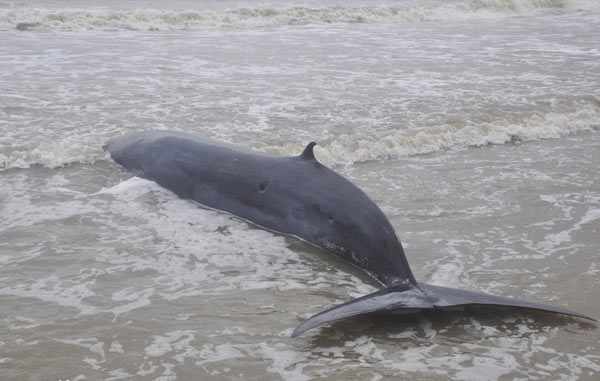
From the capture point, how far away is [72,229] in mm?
5625

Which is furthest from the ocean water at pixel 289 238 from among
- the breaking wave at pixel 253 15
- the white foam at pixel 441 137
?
the breaking wave at pixel 253 15

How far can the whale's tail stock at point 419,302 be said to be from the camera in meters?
3.97

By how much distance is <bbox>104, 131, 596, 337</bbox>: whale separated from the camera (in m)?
4.18

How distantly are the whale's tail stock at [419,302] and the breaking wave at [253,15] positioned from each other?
20200mm

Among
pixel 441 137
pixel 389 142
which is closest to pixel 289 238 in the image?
pixel 389 142

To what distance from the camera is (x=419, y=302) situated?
4.18m

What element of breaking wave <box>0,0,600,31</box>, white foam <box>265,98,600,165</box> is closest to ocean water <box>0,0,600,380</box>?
white foam <box>265,98,600,165</box>

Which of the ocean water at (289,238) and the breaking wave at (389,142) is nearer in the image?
the ocean water at (289,238)

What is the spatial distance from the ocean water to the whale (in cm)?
13

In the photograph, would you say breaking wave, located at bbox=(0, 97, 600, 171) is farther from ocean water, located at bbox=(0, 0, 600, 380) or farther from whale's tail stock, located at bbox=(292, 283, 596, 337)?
whale's tail stock, located at bbox=(292, 283, 596, 337)

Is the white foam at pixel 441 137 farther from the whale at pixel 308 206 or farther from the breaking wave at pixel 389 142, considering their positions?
the whale at pixel 308 206

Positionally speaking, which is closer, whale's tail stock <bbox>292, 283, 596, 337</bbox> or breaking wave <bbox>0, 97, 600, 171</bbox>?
whale's tail stock <bbox>292, 283, 596, 337</bbox>

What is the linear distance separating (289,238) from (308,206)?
34 cm

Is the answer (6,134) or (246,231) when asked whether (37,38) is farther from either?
(246,231)
